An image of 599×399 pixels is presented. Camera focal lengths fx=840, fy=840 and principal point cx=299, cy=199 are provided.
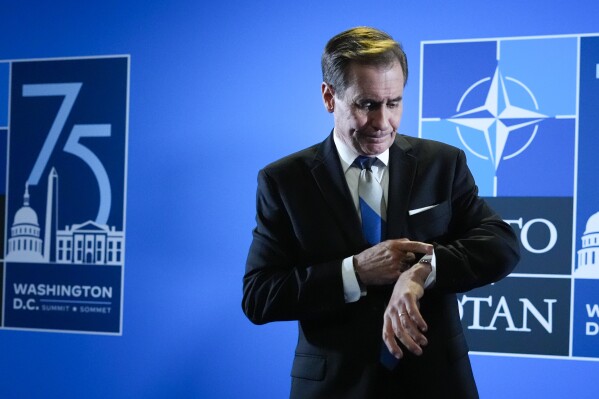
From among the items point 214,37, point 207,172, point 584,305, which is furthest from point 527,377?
point 214,37

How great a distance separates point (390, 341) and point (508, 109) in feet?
6.22

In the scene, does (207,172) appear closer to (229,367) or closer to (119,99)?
(119,99)

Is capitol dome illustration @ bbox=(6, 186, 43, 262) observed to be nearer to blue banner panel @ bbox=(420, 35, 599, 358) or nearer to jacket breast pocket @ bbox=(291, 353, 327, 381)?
blue banner panel @ bbox=(420, 35, 599, 358)

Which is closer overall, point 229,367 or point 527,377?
point 527,377

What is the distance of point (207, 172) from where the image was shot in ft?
12.2

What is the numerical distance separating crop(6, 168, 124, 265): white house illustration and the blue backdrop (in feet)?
0.34

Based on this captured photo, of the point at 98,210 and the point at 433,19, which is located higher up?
the point at 433,19

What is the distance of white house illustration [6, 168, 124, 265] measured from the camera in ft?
12.8

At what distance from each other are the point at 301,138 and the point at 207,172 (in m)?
0.46

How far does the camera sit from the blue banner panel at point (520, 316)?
10.6 feet

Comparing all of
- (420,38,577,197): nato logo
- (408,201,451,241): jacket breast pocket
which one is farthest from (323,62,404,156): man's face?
(420,38,577,197): nato logo

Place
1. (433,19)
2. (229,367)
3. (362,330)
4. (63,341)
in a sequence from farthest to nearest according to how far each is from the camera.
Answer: (63,341) → (229,367) → (433,19) → (362,330)

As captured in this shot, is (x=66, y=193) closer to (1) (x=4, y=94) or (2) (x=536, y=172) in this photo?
(1) (x=4, y=94)

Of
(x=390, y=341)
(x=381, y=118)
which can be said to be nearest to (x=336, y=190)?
(x=381, y=118)
